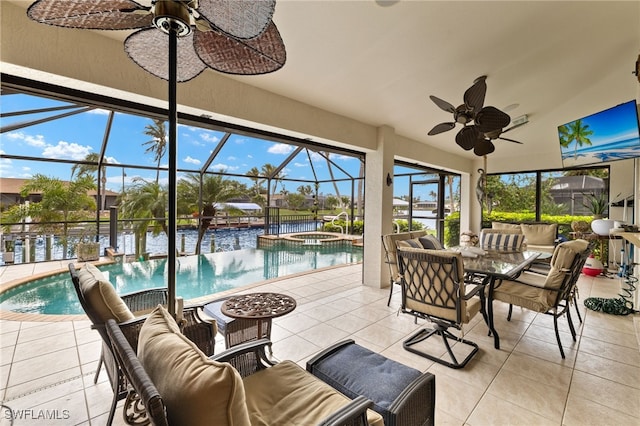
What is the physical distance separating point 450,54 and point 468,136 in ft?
3.08

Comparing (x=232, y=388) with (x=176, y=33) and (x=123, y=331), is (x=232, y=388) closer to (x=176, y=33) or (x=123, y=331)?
(x=123, y=331)

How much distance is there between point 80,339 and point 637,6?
19.1 feet

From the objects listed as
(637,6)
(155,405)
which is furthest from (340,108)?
(155,405)

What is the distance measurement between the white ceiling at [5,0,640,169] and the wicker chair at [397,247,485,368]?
1.92m

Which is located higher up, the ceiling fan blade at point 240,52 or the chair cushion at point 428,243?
the ceiling fan blade at point 240,52

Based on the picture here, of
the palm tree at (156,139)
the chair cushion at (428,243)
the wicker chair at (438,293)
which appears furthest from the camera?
the palm tree at (156,139)

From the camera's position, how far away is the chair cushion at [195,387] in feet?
2.67

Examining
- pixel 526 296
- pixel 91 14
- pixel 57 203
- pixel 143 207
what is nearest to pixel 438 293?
pixel 526 296

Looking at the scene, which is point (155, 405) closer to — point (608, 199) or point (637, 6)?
point (637, 6)

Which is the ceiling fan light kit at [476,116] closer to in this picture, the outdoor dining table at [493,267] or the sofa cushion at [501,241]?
the outdoor dining table at [493,267]

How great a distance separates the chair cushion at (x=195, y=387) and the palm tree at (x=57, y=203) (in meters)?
7.76

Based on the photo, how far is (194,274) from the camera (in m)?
6.45

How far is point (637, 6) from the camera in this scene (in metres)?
2.25

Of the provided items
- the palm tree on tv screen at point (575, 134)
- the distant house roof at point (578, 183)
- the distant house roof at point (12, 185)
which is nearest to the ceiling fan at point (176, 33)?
the palm tree on tv screen at point (575, 134)
